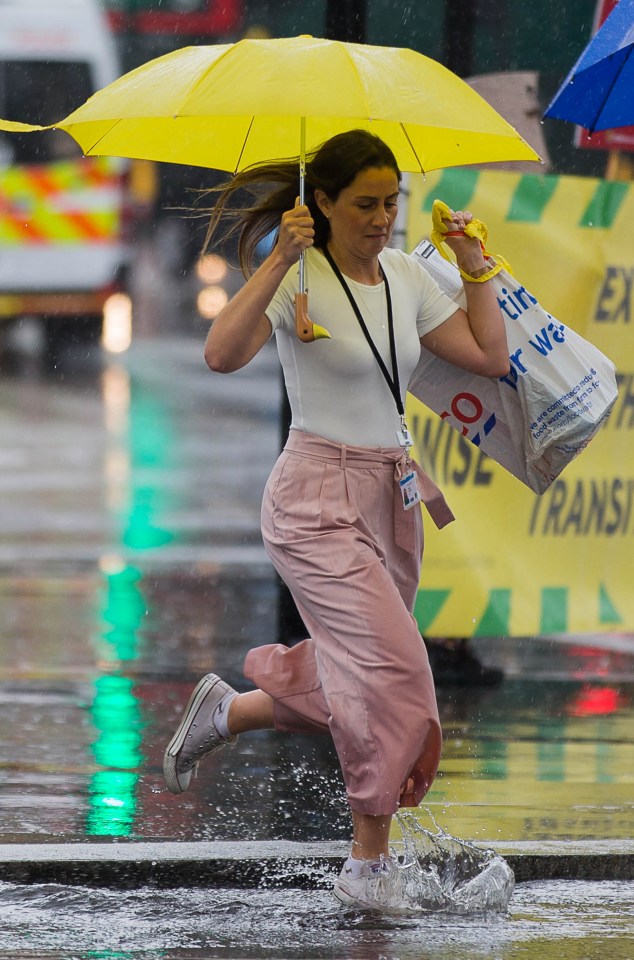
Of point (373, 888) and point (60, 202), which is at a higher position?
point (60, 202)

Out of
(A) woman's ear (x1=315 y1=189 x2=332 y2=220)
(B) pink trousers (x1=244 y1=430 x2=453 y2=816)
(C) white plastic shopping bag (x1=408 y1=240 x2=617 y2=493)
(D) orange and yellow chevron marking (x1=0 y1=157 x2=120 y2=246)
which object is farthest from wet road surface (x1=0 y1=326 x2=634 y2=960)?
(D) orange and yellow chevron marking (x1=0 y1=157 x2=120 y2=246)

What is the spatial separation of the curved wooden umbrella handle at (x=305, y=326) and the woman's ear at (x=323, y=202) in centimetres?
30

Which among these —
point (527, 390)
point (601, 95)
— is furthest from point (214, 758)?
point (601, 95)

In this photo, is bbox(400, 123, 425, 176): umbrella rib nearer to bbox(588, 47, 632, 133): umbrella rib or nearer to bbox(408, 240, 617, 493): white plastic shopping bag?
bbox(408, 240, 617, 493): white plastic shopping bag

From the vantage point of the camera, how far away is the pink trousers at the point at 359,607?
4.29 metres

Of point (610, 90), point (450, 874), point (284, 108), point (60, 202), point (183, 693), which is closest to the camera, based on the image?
point (284, 108)

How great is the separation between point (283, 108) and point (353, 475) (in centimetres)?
94

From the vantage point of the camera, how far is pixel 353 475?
4406 mm

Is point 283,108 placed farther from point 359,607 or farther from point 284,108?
point 359,607

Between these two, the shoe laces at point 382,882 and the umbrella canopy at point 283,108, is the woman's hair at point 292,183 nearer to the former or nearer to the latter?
the umbrella canopy at point 283,108

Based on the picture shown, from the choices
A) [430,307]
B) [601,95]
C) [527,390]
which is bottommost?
[527,390]

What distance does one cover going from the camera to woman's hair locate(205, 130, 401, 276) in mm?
4434

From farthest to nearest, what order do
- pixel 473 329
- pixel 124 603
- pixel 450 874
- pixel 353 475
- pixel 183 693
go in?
pixel 124 603, pixel 183 693, pixel 473 329, pixel 450 874, pixel 353 475

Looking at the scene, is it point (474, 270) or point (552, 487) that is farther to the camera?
point (552, 487)
